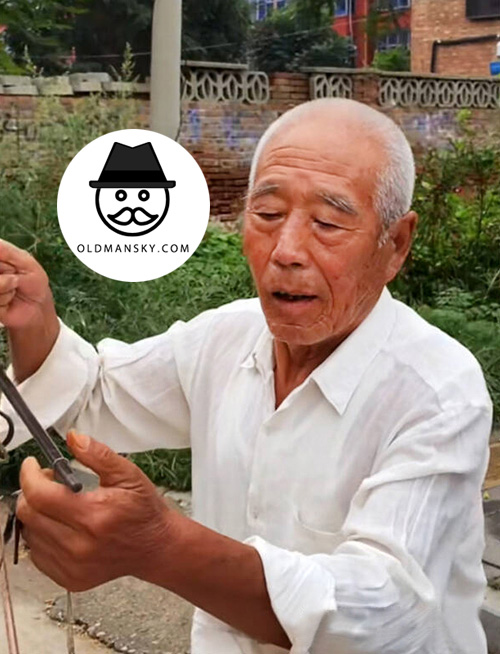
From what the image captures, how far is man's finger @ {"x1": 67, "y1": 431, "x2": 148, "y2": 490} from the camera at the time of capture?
854 millimetres

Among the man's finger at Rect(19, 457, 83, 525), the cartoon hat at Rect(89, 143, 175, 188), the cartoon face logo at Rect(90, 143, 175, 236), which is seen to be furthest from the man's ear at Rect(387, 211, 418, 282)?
the cartoon hat at Rect(89, 143, 175, 188)

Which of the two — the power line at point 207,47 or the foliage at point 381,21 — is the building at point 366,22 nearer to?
the foliage at point 381,21

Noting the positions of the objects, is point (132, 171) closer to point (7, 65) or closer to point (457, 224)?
point (7, 65)

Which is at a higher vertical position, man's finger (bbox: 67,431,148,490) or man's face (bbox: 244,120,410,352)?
man's face (bbox: 244,120,410,352)

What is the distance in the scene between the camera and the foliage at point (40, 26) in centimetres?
467

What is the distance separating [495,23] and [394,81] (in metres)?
0.74

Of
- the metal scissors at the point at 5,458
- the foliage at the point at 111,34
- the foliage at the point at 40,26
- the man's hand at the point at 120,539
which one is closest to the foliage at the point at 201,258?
the foliage at the point at 40,26

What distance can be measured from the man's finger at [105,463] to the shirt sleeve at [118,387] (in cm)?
52

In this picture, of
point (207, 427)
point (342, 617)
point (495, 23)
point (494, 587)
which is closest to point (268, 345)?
point (207, 427)

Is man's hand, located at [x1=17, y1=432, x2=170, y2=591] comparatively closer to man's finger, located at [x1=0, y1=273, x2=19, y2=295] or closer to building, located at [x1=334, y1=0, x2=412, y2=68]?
man's finger, located at [x1=0, y1=273, x2=19, y2=295]

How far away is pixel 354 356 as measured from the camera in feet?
4.03

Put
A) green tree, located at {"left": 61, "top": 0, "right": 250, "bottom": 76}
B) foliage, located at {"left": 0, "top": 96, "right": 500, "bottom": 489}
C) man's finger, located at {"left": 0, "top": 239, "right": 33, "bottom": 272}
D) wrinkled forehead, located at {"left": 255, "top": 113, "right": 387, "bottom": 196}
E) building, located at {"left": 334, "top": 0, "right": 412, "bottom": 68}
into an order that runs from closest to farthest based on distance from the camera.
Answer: wrinkled forehead, located at {"left": 255, "top": 113, "right": 387, "bottom": 196}
man's finger, located at {"left": 0, "top": 239, "right": 33, "bottom": 272}
foliage, located at {"left": 0, "top": 96, "right": 500, "bottom": 489}
building, located at {"left": 334, "top": 0, "right": 412, "bottom": 68}
green tree, located at {"left": 61, "top": 0, "right": 250, "bottom": 76}

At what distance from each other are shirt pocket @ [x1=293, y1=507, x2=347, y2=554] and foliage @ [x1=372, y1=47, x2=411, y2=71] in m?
4.88

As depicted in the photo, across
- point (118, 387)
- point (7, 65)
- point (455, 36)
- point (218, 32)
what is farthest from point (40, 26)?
point (118, 387)
